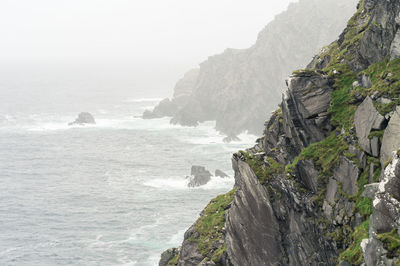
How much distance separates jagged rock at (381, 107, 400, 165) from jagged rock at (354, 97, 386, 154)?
1066 millimetres

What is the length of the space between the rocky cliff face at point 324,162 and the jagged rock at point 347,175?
0.06 meters

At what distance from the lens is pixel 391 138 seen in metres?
24.7

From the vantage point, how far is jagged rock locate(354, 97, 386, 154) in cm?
2683

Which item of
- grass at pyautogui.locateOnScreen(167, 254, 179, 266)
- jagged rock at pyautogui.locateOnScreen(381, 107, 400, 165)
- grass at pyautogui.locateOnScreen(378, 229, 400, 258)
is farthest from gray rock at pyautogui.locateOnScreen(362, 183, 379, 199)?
grass at pyautogui.locateOnScreen(167, 254, 179, 266)

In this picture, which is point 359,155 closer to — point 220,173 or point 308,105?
point 308,105

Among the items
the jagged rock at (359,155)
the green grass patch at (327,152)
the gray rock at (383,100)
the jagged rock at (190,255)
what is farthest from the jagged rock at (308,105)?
the jagged rock at (190,255)

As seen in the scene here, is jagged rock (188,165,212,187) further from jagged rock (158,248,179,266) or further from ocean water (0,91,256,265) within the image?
jagged rock (158,248,179,266)

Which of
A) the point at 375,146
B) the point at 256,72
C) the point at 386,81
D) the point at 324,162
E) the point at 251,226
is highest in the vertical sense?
the point at 256,72

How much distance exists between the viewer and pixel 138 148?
130 m

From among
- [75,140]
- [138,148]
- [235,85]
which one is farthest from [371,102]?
[235,85]

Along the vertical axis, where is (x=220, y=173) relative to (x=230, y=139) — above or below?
below

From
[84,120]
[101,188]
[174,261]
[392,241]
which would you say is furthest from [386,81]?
[84,120]

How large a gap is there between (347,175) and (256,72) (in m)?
140

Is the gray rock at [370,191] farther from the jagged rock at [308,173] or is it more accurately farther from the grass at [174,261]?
the grass at [174,261]
